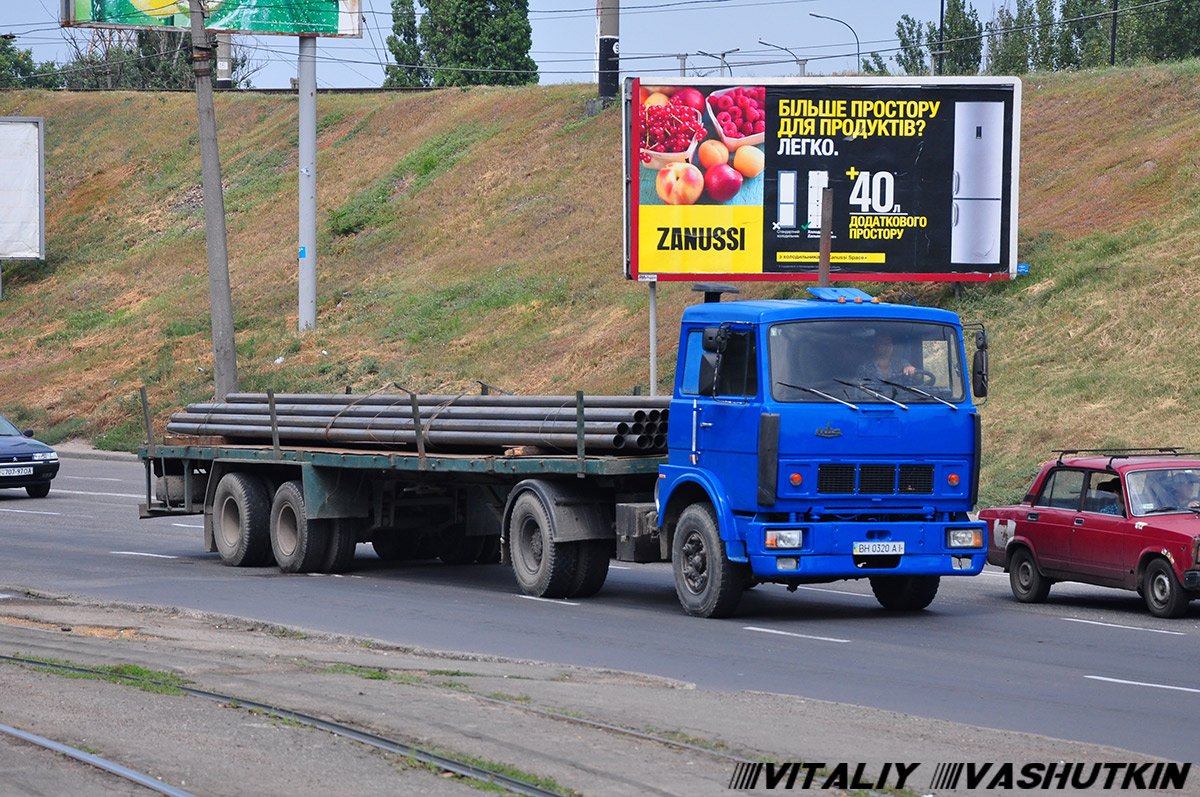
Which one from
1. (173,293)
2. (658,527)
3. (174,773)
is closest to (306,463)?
(658,527)

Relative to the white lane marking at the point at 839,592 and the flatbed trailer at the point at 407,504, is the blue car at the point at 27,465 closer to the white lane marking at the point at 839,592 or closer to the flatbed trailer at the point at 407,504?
the flatbed trailer at the point at 407,504

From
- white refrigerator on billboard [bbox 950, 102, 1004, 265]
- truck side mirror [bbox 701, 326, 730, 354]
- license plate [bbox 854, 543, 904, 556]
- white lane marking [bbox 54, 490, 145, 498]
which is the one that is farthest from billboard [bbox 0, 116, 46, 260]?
license plate [bbox 854, 543, 904, 556]

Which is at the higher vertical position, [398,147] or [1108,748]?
[398,147]

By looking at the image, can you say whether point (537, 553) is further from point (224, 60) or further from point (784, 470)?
point (224, 60)

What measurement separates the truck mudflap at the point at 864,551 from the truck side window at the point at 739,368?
1.17 meters

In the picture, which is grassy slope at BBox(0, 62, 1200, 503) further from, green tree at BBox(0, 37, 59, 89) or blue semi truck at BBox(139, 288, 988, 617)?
green tree at BBox(0, 37, 59, 89)

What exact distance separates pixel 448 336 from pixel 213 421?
84.0ft

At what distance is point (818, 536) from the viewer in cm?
1270

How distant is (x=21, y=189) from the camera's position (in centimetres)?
5456

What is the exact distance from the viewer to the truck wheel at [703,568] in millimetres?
12984

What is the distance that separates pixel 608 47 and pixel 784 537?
44297 millimetres

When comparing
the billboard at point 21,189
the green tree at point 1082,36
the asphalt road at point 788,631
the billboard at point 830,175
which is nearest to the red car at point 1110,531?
the asphalt road at point 788,631

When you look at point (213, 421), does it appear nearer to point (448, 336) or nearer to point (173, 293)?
point (448, 336)

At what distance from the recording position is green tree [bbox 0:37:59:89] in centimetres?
9350
